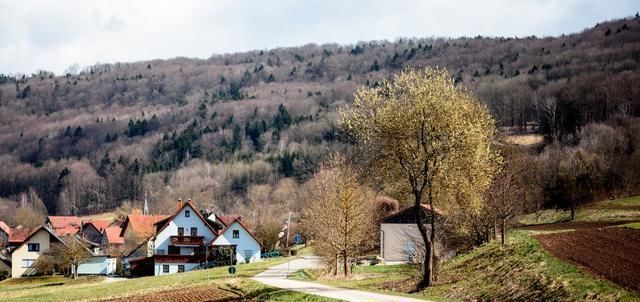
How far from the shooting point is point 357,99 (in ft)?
106

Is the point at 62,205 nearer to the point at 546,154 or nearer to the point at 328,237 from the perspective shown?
the point at 546,154

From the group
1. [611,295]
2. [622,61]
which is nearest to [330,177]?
[611,295]

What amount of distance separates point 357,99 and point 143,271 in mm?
52550

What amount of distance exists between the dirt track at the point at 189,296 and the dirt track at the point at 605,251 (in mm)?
17257

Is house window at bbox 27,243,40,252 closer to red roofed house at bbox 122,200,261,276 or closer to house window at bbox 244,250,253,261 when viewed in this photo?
red roofed house at bbox 122,200,261,276

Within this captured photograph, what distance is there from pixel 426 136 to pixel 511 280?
7887 millimetres

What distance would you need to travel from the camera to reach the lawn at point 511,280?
22938 mm

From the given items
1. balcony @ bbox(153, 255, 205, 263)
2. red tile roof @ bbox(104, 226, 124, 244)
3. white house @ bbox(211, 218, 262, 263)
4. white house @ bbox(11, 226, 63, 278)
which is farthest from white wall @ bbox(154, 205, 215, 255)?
red tile roof @ bbox(104, 226, 124, 244)

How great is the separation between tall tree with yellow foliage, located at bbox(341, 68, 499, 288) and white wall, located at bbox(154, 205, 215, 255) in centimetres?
5035

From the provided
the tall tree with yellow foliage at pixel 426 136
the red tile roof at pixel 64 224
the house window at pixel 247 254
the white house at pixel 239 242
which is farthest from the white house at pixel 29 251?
the tall tree with yellow foliage at pixel 426 136

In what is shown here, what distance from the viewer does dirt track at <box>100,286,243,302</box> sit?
34844 mm

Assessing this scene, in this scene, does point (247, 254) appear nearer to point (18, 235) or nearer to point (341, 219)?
point (341, 219)

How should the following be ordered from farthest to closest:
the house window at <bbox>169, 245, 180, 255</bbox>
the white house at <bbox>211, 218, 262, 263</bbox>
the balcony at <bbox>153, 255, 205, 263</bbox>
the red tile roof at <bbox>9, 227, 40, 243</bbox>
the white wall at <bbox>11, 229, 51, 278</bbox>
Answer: the red tile roof at <bbox>9, 227, 40, 243</bbox> → the white wall at <bbox>11, 229, 51, 278</bbox> → the white house at <bbox>211, 218, 262, 263</bbox> → the house window at <bbox>169, 245, 180, 255</bbox> → the balcony at <bbox>153, 255, 205, 263</bbox>

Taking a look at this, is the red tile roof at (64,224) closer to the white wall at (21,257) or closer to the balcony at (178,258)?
the white wall at (21,257)
